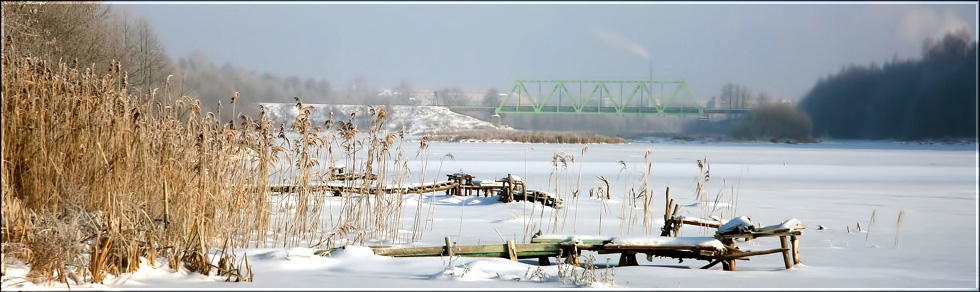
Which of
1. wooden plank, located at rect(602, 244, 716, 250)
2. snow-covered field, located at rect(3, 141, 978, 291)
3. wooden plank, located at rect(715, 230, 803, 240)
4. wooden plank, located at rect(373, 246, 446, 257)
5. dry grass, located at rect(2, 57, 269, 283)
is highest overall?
dry grass, located at rect(2, 57, 269, 283)

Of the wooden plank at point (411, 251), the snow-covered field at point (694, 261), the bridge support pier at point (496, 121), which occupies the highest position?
the bridge support pier at point (496, 121)

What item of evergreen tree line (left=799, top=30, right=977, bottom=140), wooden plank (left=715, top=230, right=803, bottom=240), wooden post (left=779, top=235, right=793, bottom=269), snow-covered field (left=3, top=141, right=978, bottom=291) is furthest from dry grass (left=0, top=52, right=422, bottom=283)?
evergreen tree line (left=799, top=30, right=977, bottom=140)

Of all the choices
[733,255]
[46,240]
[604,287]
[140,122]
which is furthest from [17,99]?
[733,255]

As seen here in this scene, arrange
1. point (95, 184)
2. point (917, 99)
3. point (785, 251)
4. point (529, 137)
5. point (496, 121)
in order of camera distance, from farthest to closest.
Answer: point (496, 121), point (529, 137), point (917, 99), point (785, 251), point (95, 184)

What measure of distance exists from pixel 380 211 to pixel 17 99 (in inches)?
115

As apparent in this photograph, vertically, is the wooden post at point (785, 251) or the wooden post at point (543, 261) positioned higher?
the wooden post at point (785, 251)

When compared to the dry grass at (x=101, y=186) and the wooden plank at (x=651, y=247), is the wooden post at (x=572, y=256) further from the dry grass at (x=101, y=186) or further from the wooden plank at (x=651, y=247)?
the dry grass at (x=101, y=186)

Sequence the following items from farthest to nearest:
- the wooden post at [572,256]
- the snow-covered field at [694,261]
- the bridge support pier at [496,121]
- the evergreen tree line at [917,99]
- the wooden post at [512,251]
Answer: the bridge support pier at [496,121] → the evergreen tree line at [917,99] → the wooden post at [512,251] → the wooden post at [572,256] → the snow-covered field at [694,261]

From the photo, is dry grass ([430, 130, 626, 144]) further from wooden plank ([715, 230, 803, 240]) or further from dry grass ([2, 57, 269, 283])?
dry grass ([2, 57, 269, 283])

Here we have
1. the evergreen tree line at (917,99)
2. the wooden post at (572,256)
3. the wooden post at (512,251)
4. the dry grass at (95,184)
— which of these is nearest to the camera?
the dry grass at (95,184)

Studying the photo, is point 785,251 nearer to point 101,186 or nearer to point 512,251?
point 512,251

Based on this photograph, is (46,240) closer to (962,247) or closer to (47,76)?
(47,76)

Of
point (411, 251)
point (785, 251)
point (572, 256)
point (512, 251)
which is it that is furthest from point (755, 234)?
point (411, 251)

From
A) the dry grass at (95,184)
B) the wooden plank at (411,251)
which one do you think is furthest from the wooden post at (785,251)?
the dry grass at (95,184)
